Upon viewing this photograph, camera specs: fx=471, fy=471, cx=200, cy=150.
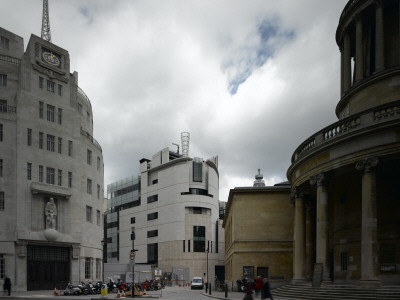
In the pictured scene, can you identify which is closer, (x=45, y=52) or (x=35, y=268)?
(x=35, y=268)

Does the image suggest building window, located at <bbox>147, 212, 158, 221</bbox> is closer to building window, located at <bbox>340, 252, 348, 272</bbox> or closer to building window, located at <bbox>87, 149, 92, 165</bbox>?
building window, located at <bbox>87, 149, 92, 165</bbox>

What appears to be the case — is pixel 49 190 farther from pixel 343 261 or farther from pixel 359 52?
pixel 359 52

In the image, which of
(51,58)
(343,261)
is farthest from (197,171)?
(343,261)

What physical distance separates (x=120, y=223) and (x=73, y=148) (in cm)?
6572

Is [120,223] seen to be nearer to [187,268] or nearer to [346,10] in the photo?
[187,268]

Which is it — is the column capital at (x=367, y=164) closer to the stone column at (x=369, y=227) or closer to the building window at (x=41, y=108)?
the stone column at (x=369, y=227)

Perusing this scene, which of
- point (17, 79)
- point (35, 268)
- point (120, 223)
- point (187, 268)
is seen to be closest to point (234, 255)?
point (35, 268)

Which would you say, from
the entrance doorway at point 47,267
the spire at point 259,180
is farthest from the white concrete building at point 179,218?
the entrance doorway at point 47,267

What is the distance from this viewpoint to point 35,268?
47812mm

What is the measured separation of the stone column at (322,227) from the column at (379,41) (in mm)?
10318

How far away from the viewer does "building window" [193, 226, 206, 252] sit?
97562 millimetres

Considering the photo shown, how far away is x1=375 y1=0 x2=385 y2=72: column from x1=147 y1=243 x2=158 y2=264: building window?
77.3 metres

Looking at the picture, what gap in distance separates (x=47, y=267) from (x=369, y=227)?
3584cm

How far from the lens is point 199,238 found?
98.2 meters
